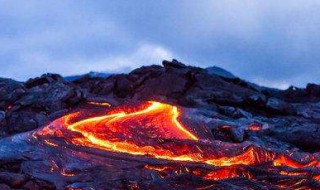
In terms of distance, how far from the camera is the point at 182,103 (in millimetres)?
23188

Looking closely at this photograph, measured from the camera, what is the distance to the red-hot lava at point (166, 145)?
13164 mm

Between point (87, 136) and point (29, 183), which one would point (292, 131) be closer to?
point (87, 136)

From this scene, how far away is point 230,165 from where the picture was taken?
1285cm

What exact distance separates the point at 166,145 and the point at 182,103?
9100 mm

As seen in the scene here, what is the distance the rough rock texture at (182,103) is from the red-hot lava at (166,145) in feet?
3.32

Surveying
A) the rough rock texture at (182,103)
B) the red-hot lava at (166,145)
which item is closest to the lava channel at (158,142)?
the red-hot lava at (166,145)

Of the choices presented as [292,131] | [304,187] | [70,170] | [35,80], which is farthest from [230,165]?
[35,80]

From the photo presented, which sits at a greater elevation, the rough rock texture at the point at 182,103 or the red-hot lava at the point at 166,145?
the rough rock texture at the point at 182,103

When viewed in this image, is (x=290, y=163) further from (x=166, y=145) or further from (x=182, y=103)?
(x=182, y=103)

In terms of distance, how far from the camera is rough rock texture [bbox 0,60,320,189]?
17281 millimetres

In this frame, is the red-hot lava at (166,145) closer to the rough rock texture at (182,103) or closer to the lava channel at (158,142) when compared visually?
the lava channel at (158,142)

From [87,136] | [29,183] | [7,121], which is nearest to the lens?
[29,183]

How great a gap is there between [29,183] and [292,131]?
9783 millimetres

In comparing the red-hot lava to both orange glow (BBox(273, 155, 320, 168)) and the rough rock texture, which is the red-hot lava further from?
the rough rock texture
